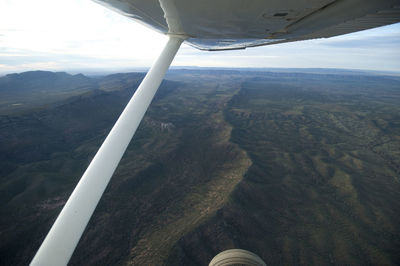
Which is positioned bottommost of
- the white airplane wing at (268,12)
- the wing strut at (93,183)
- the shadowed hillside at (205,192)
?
the shadowed hillside at (205,192)

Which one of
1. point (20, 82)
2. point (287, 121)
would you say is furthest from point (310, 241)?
point (20, 82)

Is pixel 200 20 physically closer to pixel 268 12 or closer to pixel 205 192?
pixel 268 12

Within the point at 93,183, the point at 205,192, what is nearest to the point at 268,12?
the point at 93,183

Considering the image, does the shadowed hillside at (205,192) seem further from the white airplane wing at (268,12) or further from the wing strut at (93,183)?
the white airplane wing at (268,12)

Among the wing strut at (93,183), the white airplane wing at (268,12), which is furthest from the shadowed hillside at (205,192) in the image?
the white airplane wing at (268,12)

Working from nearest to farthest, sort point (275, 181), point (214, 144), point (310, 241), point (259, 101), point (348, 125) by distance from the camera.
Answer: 1. point (310, 241)
2. point (275, 181)
3. point (214, 144)
4. point (348, 125)
5. point (259, 101)

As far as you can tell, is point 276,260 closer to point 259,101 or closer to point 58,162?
point 58,162

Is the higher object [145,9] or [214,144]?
[145,9]

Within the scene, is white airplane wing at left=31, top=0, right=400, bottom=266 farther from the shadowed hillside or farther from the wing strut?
the shadowed hillside
